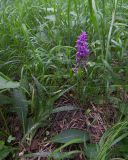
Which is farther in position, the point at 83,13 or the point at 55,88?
the point at 83,13

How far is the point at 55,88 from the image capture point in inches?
69.9

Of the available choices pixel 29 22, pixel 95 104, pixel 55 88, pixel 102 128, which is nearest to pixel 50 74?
pixel 55 88

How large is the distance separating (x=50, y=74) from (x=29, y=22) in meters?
0.66

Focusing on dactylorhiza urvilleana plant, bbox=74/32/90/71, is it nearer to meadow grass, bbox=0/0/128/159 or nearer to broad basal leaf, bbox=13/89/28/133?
meadow grass, bbox=0/0/128/159

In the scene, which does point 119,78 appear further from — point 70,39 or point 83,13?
point 83,13

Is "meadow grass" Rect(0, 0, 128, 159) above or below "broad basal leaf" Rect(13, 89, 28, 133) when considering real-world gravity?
above

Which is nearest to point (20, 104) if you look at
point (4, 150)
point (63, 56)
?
point (4, 150)

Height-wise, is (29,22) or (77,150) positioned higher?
(29,22)

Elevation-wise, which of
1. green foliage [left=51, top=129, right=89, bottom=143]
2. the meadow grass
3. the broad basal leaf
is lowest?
green foliage [left=51, top=129, right=89, bottom=143]

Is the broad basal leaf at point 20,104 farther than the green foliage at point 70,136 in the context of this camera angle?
Yes

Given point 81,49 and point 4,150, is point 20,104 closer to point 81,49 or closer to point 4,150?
point 4,150

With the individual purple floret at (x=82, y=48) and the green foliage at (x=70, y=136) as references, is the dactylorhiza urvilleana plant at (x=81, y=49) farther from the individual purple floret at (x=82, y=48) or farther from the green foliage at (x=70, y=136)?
the green foliage at (x=70, y=136)

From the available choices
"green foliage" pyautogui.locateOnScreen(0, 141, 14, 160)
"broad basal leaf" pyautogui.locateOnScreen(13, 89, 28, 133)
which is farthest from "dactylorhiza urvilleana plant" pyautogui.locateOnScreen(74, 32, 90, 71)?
"green foliage" pyautogui.locateOnScreen(0, 141, 14, 160)

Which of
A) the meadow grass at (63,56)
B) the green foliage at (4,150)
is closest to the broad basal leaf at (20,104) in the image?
the meadow grass at (63,56)
